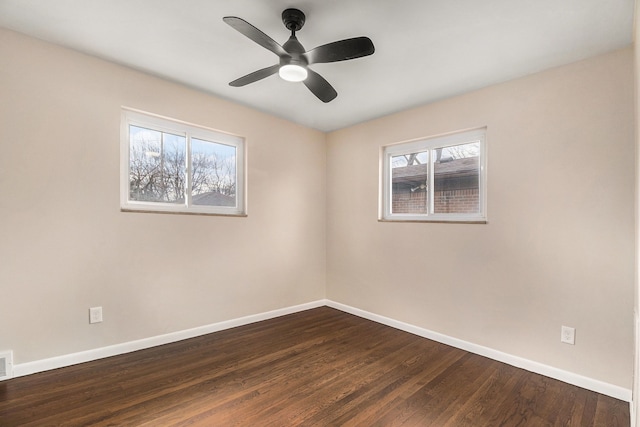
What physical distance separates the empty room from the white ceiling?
0.02 metres

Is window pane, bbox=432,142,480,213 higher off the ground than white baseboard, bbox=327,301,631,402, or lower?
higher

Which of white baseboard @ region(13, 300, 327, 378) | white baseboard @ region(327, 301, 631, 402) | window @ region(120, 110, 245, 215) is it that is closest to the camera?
white baseboard @ region(327, 301, 631, 402)

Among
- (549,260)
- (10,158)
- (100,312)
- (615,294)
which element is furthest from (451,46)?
(100,312)

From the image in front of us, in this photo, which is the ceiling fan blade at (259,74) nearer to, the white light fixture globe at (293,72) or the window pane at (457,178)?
the white light fixture globe at (293,72)

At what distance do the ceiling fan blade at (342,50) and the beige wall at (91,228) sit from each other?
48.3 inches

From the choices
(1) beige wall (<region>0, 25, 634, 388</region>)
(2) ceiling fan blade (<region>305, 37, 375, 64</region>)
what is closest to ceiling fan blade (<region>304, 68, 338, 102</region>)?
(2) ceiling fan blade (<region>305, 37, 375, 64</region>)

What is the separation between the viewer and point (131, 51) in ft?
7.39

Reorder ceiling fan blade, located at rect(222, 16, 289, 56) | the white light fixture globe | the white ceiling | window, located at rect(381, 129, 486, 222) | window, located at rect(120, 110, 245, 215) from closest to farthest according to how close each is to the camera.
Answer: ceiling fan blade, located at rect(222, 16, 289, 56) < the white ceiling < the white light fixture globe < window, located at rect(120, 110, 245, 215) < window, located at rect(381, 129, 486, 222)

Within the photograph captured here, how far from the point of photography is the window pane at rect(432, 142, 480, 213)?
9.23 ft

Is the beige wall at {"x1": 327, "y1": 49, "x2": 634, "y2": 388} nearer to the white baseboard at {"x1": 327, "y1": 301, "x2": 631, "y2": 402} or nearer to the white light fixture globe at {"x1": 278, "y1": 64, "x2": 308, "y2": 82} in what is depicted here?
the white baseboard at {"x1": 327, "y1": 301, "x2": 631, "y2": 402}

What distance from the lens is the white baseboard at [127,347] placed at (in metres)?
2.11

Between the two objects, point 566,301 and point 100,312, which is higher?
point 566,301

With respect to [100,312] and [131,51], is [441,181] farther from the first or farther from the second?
[100,312]

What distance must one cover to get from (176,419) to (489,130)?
3198 millimetres
